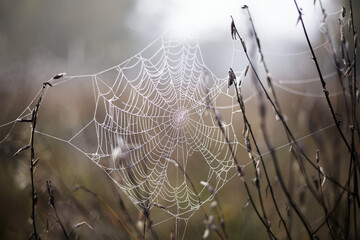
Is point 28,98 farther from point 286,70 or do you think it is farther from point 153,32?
point 153,32

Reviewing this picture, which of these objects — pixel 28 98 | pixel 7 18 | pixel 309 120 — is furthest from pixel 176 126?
pixel 7 18

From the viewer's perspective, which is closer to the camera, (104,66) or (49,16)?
(104,66)

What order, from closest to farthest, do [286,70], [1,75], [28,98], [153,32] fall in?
[1,75]
[28,98]
[286,70]
[153,32]

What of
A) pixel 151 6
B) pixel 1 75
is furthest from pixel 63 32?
pixel 1 75

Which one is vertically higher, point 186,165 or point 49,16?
point 49,16

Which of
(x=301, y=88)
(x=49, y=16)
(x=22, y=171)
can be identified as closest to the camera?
(x=22, y=171)

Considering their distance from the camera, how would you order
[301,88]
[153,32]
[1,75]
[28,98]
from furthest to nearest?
[153,32], [301,88], [28,98], [1,75]

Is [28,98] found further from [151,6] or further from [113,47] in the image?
[151,6]

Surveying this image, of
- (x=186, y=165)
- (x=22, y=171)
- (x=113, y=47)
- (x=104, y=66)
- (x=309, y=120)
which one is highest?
(x=113, y=47)

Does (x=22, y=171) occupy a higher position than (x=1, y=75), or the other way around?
(x=1, y=75)
